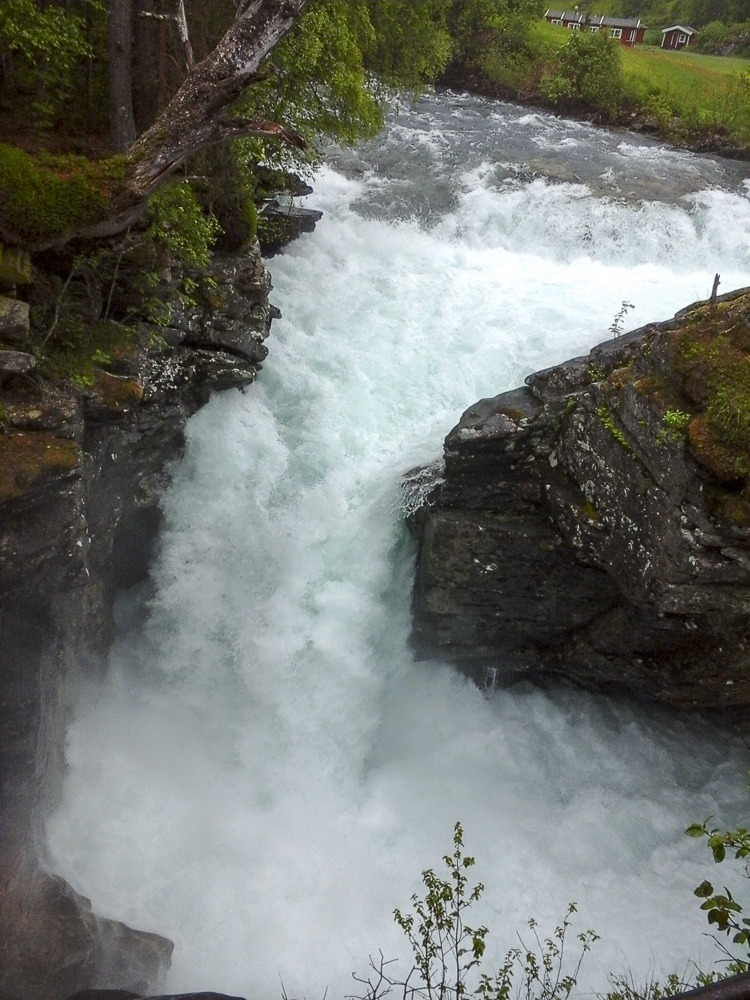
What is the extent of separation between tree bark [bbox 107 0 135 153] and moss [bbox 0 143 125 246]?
136 centimetres

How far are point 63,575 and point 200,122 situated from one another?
14.7 feet

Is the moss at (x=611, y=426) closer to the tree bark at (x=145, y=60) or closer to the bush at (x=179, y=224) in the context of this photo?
the bush at (x=179, y=224)

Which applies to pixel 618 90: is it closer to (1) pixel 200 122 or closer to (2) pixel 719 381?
(2) pixel 719 381

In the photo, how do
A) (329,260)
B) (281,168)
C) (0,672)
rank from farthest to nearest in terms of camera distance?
1. (329,260)
2. (281,168)
3. (0,672)

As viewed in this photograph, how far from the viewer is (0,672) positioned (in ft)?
23.5

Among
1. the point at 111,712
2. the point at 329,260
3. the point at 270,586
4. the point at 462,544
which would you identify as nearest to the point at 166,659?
the point at 111,712

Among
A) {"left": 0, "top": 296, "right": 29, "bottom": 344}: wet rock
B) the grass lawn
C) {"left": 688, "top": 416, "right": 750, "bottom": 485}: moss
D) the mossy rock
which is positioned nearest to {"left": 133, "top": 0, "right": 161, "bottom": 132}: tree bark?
the mossy rock

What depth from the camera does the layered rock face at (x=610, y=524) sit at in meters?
7.92

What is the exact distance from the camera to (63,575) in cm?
746

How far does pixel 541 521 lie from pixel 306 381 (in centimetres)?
406

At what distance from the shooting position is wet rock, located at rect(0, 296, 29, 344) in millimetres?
6500

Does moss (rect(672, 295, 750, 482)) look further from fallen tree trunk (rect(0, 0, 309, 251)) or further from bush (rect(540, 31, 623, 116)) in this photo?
bush (rect(540, 31, 623, 116))

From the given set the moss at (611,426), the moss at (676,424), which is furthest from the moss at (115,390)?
the moss at (676,424)

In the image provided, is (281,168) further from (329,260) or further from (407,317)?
A: (407,317)
